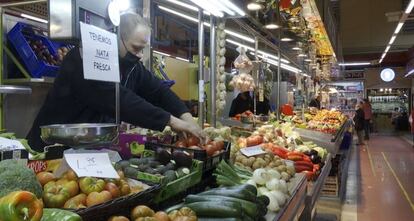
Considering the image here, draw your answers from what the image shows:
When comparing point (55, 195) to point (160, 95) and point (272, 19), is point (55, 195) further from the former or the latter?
point (272, 19)

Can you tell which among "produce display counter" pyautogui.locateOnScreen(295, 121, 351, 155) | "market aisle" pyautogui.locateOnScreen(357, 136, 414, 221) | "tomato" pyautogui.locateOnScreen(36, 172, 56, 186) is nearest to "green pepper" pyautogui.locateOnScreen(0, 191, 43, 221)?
"tomato" pyautogui.locateOnScreen(36, 172, 56, 186)

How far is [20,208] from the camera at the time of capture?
1.00 m

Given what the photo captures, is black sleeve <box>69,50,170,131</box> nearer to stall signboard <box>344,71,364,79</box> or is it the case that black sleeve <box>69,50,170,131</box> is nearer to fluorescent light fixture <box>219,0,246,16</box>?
fluorescent light fixture <box>219,0,246,16</box>

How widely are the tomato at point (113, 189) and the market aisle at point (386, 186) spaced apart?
16.7 ft

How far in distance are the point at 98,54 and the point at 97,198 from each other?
0.65 m

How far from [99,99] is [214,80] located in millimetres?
1926

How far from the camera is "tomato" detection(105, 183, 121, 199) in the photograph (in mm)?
1428

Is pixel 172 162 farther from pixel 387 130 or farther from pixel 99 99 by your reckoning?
pixel 387 130

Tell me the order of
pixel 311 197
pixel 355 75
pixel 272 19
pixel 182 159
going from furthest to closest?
pixel 355 75
pixel 272 19
pixel 311 197
pixel 182 159

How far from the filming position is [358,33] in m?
19.9

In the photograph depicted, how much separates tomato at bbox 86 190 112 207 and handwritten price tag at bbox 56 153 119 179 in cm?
12

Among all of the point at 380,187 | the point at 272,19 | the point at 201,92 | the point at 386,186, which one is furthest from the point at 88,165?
the point at 386,186

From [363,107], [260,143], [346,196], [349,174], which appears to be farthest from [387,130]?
[260,143]

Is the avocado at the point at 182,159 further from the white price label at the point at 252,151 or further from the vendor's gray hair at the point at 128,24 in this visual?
the white price label at the point at 252,151
